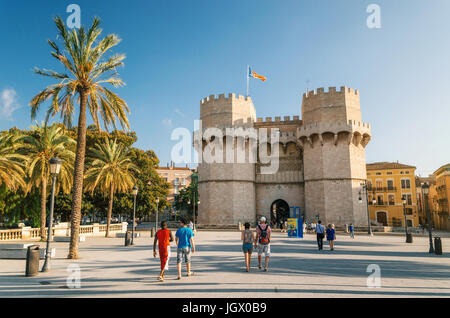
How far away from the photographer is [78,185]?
41.1 ft

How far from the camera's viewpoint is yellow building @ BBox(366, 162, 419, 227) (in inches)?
1806

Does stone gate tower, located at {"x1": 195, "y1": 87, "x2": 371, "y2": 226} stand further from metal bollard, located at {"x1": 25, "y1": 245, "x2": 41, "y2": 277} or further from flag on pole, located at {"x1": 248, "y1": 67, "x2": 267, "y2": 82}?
metal bollard, located at {"x1": 25, "y1": 245, "x2": 41, "y2": 277}

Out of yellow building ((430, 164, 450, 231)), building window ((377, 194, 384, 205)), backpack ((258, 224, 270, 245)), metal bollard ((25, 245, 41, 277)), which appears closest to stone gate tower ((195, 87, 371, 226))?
building window ((377, 194, 384, 205))

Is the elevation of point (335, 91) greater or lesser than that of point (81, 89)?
greater

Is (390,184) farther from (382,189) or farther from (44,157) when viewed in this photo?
(44,157)

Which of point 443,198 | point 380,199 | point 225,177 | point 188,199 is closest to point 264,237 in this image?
point 225,177

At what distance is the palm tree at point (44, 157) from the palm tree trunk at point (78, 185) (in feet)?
30.3

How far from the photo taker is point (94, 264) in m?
10.2

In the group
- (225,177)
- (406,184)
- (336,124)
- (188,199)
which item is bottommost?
(188,199)

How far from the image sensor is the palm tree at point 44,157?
805 inches

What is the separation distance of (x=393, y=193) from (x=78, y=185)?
48.5 meters

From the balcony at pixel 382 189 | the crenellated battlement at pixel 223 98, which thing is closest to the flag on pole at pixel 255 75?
the crenellated battlement at pixel 223 98

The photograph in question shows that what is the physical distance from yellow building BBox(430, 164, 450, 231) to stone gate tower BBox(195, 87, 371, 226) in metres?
19.2
